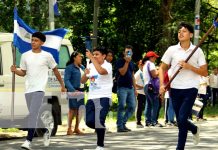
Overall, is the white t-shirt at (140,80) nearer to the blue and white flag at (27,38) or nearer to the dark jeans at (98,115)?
the blue and white flag at (27,38)

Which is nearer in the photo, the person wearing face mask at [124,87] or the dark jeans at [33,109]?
the dark jeans at [33,109]

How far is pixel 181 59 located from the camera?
8.57 metres

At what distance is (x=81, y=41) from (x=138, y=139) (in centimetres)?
2410

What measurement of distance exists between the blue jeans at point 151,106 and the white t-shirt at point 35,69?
537 centimetres

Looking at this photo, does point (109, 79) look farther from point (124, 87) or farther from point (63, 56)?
point (124, 87)

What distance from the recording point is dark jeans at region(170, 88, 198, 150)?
Result: 8.43 metres

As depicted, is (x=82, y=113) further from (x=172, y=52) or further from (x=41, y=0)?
(x=41, y=0)

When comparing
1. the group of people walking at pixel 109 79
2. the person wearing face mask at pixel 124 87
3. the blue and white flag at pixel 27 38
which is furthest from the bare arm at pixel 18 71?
the person wearing face mask at pixel 124 87

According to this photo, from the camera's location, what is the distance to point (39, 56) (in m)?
9.86

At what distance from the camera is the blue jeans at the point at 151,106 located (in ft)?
48.9

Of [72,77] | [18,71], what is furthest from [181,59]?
[72,77]

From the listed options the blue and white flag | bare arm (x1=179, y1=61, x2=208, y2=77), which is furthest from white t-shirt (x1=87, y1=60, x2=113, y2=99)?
the blue and white flag

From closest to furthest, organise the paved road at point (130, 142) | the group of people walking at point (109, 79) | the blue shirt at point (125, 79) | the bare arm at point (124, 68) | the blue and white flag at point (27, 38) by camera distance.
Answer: the group of people walking at point (109, 79) < the paved road at point (130, 142) < the blue and white flag at point (27, 38) < the bare arm at point (124, 68) < the blue shirt at point (125, 79)

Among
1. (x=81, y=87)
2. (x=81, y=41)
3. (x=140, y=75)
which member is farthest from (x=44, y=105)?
(x=81, y=41)
